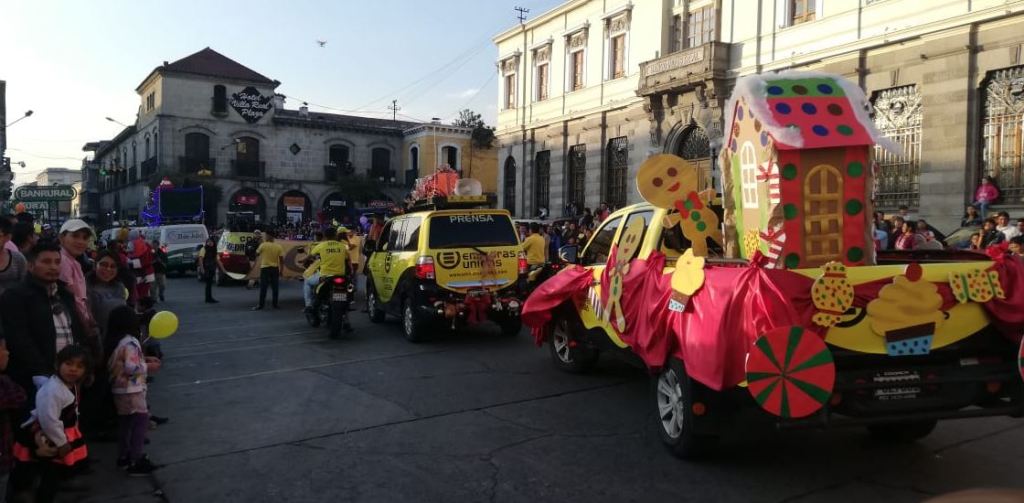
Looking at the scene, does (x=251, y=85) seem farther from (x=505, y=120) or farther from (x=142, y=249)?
(x=142, y=249)

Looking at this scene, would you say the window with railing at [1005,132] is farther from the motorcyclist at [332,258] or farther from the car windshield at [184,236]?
the car windshield at [184,236]

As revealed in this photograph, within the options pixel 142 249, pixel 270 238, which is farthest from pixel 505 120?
pixel 142 249

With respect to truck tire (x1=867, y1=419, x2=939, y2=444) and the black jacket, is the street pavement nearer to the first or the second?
truck tire (x1=867, y1=419, x2=939, y2=444)

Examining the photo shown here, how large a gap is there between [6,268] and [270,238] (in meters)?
10.0

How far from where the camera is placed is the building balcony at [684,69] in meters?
23.2

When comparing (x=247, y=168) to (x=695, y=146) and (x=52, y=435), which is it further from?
(x=52, y=435)

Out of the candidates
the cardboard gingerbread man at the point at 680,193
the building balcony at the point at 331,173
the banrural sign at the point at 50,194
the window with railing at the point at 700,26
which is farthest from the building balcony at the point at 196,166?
the cardboard gingerbread man at the point at 680,193

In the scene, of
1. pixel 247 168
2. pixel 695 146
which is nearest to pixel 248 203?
pixel 247 168

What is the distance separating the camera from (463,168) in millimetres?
52562

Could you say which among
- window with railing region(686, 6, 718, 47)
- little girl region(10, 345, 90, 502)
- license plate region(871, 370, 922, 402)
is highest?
window with railing region(686, 6, 718, 47)

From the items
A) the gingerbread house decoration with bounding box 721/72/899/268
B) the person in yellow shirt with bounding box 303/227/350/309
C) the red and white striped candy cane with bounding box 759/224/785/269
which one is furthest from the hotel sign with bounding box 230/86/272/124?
the red and white striped candy cane with bounding box 759/224/785/269

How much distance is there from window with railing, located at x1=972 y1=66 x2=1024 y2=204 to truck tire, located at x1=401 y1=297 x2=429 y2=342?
13843mm

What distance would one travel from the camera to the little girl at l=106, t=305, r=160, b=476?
4891 millimetres

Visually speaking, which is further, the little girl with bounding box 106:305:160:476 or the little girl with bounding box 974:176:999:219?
the little girl with bounding box 974:176:999:219
